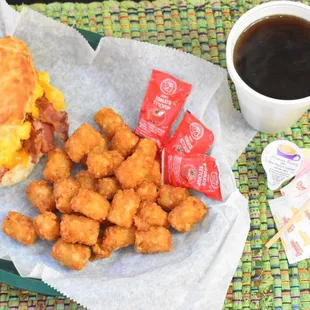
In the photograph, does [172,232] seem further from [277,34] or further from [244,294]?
[277,34]

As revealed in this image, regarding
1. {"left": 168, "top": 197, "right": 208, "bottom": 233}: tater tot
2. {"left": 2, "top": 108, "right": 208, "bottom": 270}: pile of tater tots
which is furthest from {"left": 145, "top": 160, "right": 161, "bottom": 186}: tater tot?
{"left": 168, "top": 197, "right": 208, "bottom": 233}: tater tot

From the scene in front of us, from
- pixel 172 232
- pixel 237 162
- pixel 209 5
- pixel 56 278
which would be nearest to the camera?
pixel 56 278

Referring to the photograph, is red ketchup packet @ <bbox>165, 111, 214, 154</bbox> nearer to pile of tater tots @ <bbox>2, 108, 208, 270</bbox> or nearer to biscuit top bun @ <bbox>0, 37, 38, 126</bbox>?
pile of tater tots @ <bbox>2, 108, 208, 270</bbox>

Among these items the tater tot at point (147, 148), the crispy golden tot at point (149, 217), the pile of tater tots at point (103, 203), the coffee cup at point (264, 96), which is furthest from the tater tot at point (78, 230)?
the coffee cup at point (264, 96)

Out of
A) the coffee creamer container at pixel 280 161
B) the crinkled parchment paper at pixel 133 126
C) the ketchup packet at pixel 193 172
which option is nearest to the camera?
the crinkled parchment paper at pixel 133 126

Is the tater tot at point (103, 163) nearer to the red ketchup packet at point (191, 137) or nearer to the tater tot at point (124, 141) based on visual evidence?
the tater tot at point (124, 141)

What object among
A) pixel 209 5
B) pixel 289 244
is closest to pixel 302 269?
pixel 289 244

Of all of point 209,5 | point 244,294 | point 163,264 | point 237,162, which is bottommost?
point 244,294
